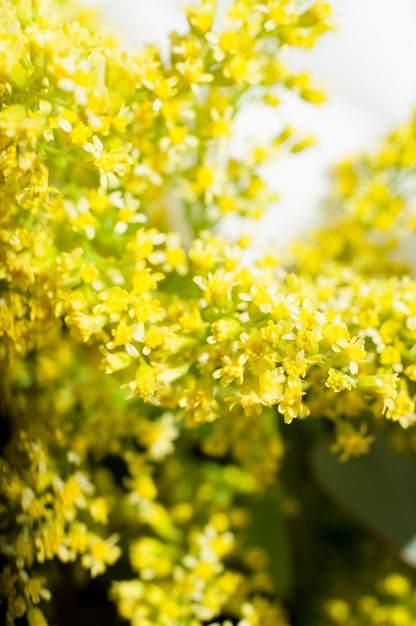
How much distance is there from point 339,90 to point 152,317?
54cm

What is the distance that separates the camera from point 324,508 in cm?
74

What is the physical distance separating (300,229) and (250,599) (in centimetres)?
35

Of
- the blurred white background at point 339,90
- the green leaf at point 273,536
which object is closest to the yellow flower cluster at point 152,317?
the green leaf at point 273,536

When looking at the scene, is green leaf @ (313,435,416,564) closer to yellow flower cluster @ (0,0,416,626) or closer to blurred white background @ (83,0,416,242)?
yellow flower cluster @ (0,0,416,626)

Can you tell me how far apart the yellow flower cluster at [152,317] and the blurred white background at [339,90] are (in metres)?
0.18

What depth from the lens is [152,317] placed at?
0.44m

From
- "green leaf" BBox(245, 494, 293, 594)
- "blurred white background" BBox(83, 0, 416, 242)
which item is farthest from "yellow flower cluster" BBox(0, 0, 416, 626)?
"blurred white background" BBox(83, 0, 416, 242)

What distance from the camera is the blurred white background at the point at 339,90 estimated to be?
0.82 metres

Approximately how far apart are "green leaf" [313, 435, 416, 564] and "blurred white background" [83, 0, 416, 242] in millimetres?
245

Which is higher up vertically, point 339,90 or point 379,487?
point 339,90

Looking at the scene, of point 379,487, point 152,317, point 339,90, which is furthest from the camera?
point 339,90

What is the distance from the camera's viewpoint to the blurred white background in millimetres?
819

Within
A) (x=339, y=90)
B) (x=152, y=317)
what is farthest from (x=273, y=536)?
(x=339, y=90)

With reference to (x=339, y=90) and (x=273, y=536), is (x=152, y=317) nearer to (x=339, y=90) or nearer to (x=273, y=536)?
(x=273, y=536)
